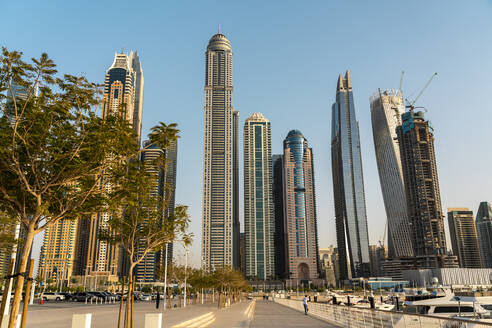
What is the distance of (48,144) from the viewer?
1138 centimetres

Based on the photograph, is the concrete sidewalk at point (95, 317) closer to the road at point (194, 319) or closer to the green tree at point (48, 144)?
the road at point (194, 319)

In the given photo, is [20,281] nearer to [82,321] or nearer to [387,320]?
[82,321]

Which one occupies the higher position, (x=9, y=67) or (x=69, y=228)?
(x=69, y=228)

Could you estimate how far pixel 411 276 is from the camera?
193 metres

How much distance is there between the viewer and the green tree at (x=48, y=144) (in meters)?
10.5

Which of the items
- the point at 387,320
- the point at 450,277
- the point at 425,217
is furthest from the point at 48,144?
the point at 450,277

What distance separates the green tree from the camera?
10.5 meters

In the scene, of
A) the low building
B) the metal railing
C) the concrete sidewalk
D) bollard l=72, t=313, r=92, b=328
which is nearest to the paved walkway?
the metal railing

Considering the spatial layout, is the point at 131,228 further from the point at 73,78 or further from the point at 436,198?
the point at 436,198

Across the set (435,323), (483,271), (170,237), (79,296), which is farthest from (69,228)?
(483,271)

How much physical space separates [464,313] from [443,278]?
601ft

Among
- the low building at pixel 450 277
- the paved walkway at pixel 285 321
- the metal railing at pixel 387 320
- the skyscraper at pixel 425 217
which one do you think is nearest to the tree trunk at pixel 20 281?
the metal railing at pixel 387 320

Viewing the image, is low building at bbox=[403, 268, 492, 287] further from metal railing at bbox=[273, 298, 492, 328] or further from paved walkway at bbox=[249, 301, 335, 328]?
metal railing at bbox=[273, 298, 492, 328]

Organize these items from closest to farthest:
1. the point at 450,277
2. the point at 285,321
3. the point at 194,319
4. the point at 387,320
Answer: the point at 387,320, the point at 194,319, the point at 285,321, the point at 450,277
